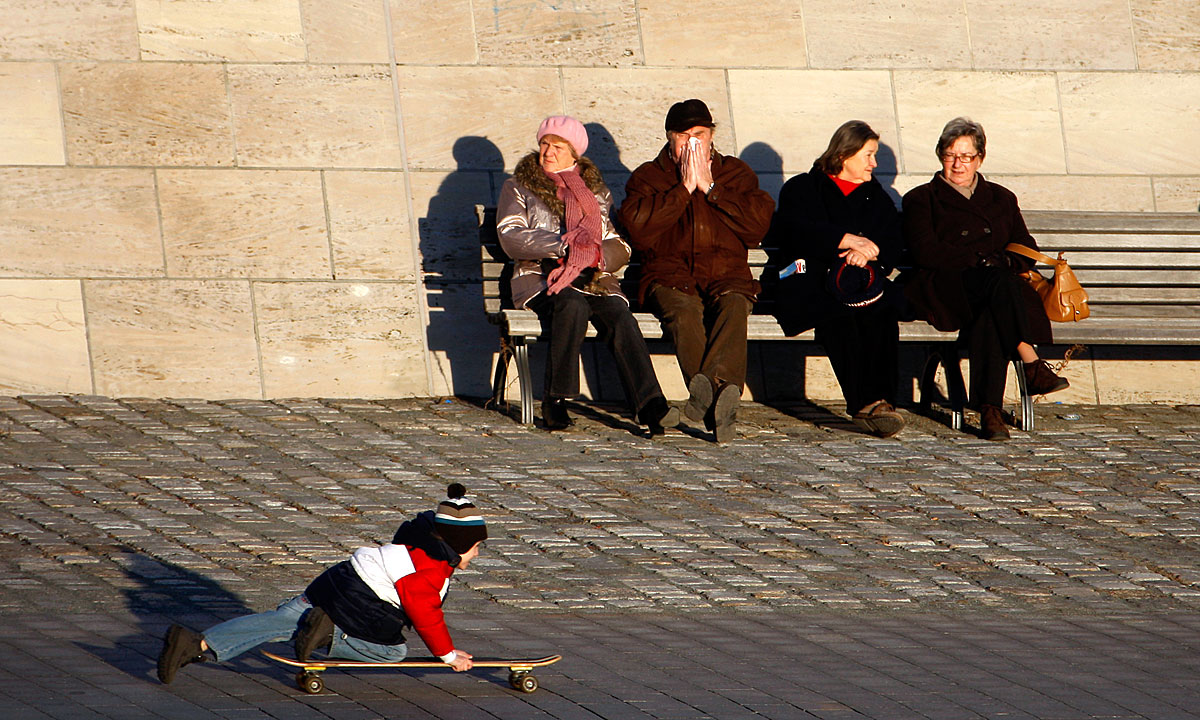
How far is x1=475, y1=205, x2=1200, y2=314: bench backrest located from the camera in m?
9.95

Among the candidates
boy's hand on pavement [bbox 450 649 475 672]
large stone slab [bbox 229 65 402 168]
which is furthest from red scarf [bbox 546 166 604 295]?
boy's hand on pavement [bbox 450 649 475 672]

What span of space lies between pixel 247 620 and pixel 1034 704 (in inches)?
102

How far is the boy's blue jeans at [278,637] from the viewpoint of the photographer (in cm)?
515

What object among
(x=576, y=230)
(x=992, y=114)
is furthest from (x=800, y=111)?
(x=576, y=230)

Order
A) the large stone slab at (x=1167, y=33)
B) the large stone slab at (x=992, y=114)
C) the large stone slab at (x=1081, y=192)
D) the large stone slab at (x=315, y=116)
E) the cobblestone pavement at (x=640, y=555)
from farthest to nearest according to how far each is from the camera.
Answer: the large stone slab at (x=1167, y=33), the large stone slab at (x=992, y=114), the large stone slab at (x=1081, y=192), the large stone slab at (x=315, y=116), the cobblestone pavement at (x=640, y=555)

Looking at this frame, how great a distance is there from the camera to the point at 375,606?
204 inches

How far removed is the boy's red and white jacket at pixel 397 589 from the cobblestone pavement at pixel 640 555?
0.23 meters

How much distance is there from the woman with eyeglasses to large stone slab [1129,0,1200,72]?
296 centimetres

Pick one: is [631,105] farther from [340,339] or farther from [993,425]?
[993,425]

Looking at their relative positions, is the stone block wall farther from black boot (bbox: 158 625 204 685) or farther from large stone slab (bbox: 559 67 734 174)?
black boot (bbox: 158 625 204 685)

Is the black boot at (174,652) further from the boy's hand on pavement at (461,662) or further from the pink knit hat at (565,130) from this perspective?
the pink knit hat at (565,130)

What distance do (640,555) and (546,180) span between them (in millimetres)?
2940

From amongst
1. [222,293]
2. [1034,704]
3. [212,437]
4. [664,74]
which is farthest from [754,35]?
[1034,704]

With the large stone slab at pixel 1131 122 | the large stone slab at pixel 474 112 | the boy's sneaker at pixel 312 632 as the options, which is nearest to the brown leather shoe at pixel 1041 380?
the large stone slab at pixel 1131 122
